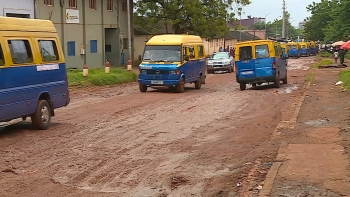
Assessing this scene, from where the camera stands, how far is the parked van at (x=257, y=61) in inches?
1011

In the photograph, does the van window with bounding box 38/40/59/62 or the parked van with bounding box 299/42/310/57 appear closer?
the van window with bounding box 38/40/59/62

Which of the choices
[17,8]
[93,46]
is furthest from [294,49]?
[17,8]

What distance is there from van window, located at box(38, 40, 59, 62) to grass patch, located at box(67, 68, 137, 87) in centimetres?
1343

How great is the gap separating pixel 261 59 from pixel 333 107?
8.47m

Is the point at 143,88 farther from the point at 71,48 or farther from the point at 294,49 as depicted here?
the point at 294,49

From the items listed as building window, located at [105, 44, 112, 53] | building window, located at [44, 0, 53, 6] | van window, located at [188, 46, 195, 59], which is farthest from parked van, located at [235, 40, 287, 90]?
building window, located at [105, 44, 112, 53]

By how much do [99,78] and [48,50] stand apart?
16425 millimetres

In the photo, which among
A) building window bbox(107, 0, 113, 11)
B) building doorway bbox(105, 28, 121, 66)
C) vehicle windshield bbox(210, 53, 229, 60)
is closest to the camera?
vehicle windshield bbox(210, 53, 229, 60)

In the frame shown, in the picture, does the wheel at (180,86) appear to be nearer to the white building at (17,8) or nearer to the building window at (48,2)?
the white building at (17,8)

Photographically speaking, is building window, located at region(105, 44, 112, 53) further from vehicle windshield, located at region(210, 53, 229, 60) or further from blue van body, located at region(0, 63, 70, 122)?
blue van body, located at region(0, 63, 70, 122)

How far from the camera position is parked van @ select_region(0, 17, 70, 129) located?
1184cm

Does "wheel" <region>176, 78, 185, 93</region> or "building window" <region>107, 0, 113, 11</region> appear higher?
"building window" <region>107, 0, 113, 11</region>

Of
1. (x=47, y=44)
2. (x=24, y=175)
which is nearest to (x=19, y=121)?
(x=47, y=44)

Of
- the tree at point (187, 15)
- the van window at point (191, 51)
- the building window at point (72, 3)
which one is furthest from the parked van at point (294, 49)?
the van window at point (191, 51)
